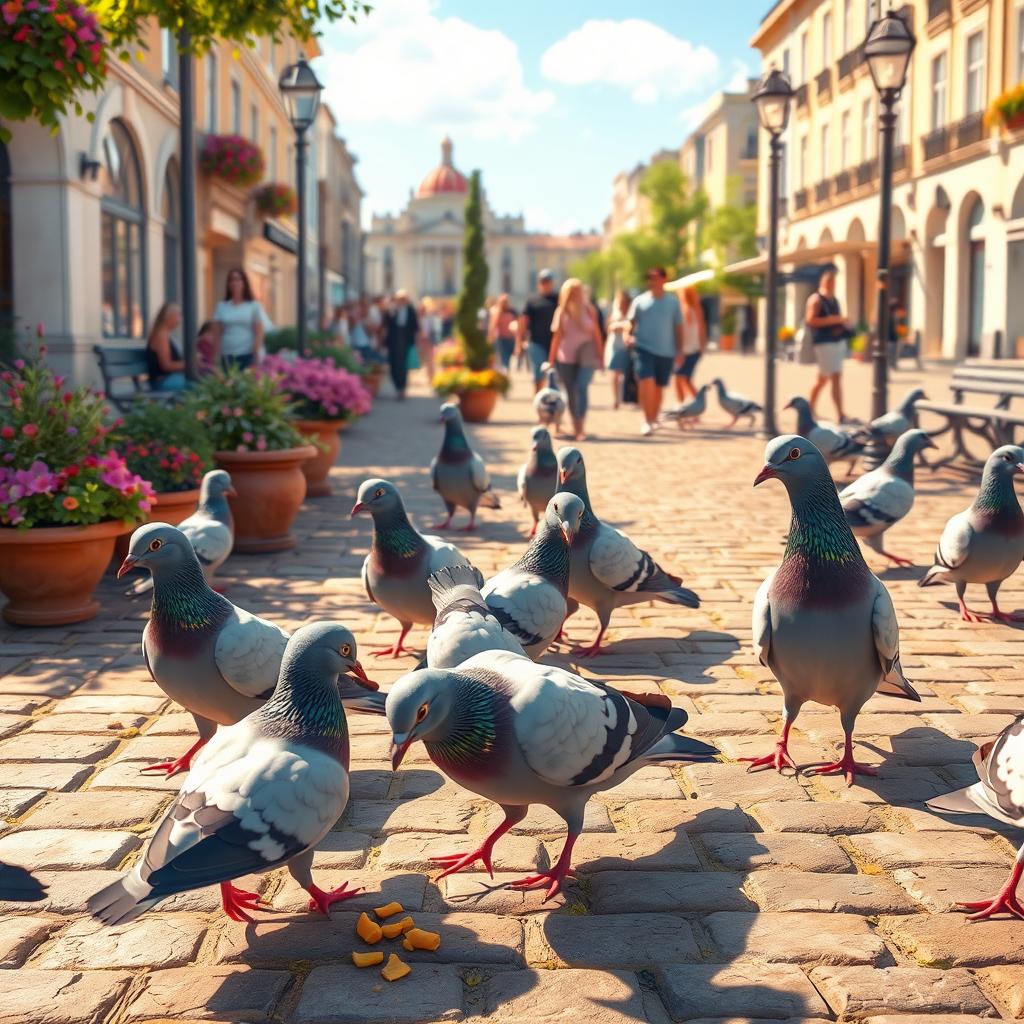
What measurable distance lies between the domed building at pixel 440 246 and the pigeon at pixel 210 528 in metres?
130

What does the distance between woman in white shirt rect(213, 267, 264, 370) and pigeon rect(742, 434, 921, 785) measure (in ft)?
30.3

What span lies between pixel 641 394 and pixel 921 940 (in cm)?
1319

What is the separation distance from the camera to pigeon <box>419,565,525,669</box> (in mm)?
3637

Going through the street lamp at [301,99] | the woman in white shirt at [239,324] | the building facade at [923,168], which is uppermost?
the building facade at [923,168]

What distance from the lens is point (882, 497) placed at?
22.9 ft

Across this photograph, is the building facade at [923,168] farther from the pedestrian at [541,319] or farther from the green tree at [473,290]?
the pedestrian at [541,319]

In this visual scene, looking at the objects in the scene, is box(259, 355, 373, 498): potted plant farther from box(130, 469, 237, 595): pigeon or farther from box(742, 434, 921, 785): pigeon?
box(742, 434, 921, 785): pigeon

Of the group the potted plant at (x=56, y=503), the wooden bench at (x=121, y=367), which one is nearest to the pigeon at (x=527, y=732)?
the potted plant at (x=56, y=503)

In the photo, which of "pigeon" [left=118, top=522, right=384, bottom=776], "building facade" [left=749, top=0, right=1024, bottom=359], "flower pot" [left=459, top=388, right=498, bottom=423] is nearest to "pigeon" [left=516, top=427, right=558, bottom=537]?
"pigeon" [left=118, top=522, right=384, bottom=776]

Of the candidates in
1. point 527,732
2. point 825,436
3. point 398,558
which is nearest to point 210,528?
point 398,558

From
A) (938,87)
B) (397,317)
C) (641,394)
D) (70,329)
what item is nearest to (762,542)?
(641,394)

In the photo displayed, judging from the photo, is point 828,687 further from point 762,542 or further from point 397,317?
point 397,317

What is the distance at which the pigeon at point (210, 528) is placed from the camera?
19.5 ft

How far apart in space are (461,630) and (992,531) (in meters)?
3.40
